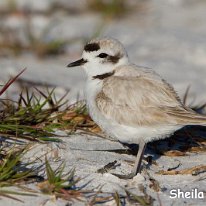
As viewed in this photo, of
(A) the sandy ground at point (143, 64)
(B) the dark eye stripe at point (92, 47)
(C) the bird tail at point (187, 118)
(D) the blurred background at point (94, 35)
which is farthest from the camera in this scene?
(D) the blurred background at point (94, 35)

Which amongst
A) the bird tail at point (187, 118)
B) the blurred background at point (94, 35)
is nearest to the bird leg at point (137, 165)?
the bird tail at point (187, 118)

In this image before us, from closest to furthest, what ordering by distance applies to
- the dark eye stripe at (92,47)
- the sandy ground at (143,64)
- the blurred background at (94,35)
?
the sandy ground at (143,64)
the dark eye stripe at (92,47)
the blurred background at (94,35)

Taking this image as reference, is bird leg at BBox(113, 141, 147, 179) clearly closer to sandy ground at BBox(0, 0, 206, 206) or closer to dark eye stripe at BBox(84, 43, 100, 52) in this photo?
sandy ground at BBox(0, 0, 206, 206)

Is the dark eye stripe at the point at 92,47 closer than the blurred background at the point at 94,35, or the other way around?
the dark eye stripe at the point at 92,47

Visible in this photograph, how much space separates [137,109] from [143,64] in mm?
3004

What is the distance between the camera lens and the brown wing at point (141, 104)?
A: 12.8 ft

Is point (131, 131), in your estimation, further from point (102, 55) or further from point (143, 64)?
point (143, 64)

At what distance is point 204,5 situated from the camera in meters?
8.80

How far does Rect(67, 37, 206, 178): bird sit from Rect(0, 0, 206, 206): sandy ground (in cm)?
19

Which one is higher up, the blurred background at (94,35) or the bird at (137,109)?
the blurred background at (94,35)

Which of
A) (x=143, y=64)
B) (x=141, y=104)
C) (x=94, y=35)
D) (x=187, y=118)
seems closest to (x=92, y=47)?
(x=141, y=104)

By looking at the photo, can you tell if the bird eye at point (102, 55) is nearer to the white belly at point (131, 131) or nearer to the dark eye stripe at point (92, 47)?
the dark eye stripe at point (92, 47)

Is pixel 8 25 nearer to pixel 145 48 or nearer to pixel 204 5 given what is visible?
pixel 145 48

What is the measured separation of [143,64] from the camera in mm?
6898
